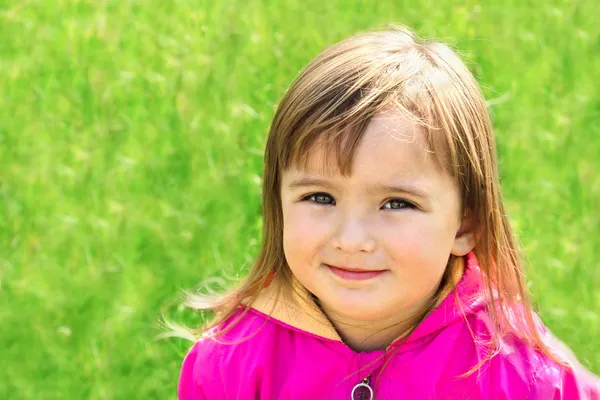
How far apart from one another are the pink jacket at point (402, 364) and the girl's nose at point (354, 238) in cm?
37

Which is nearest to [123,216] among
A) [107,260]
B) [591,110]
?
A: [107,260]

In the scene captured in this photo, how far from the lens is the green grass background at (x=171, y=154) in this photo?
3936mm

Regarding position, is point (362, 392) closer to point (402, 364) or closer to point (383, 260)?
point (402, 364)

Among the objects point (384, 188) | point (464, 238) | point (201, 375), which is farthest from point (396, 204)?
point (201, 375)

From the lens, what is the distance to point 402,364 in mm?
2984

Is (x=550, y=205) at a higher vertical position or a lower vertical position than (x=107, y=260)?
higher

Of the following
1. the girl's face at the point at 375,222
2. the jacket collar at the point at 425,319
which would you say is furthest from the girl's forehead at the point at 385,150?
the jacket collar at the point at 425,319

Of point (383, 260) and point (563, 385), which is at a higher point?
point (383, 260)

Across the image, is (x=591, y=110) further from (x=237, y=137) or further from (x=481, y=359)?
(x=481, y=359)

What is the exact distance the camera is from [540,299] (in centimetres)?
397

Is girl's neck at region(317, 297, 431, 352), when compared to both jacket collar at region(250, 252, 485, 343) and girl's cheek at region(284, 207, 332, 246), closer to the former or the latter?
jacket collar at region(250, 252, 485, 343)

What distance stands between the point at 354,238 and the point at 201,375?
29.5 inches

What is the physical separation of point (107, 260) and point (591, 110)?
2091mm

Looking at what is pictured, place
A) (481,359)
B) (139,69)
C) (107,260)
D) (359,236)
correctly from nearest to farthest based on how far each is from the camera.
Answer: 1. (359,236)
2. (481,359)
3. (107,260)
4. (139,69)
